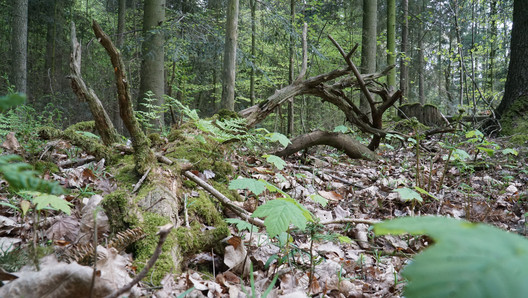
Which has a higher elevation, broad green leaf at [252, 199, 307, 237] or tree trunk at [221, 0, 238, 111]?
tree trunk at [221, 0, 238, 111]

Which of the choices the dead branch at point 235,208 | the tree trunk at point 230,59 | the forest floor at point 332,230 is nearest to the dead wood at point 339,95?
the forest floor at point 332,230

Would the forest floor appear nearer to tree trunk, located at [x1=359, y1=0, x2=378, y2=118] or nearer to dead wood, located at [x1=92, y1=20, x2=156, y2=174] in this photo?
dead wood, located at [x1=92, y1=20, x2=156, y2=174]

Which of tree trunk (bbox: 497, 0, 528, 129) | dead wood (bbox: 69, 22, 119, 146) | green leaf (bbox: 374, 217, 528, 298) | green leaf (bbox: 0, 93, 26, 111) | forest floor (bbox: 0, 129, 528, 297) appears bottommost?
forest floor (bbox: 0, 129, 528, 297)

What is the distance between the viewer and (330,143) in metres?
5.07

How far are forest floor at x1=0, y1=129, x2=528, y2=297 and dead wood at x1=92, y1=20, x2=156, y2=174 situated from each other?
350mm

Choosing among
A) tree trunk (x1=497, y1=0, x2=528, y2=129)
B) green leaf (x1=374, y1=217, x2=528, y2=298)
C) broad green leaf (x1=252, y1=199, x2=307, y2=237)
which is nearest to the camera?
green leaf (x1=374, y1=217, x2=528, y2=298)

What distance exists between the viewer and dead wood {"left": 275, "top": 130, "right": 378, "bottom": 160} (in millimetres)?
4766

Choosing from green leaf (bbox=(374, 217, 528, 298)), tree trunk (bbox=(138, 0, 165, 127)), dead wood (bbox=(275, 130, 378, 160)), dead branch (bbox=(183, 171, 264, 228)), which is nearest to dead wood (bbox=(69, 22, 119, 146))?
dead branch (bbox=(183, 171, 264, 228))

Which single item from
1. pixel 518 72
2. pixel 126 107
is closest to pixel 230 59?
pixel 126 107

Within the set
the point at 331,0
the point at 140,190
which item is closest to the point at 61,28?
the point at 331,0

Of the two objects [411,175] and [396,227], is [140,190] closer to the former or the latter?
[396,227]

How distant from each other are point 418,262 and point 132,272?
131 cm

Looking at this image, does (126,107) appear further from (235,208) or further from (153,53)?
(153,53)

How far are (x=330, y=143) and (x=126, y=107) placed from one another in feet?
11.7
